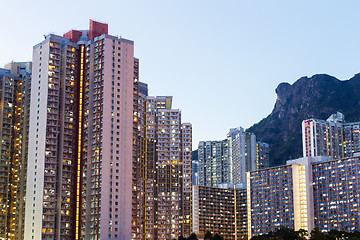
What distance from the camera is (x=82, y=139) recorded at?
177000 mm

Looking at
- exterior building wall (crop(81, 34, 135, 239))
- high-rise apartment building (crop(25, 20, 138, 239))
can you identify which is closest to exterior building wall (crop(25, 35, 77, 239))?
high-rise apartment building (crop(25, 20, 138, 239))

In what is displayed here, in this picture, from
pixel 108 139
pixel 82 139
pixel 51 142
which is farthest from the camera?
pixel 82 139

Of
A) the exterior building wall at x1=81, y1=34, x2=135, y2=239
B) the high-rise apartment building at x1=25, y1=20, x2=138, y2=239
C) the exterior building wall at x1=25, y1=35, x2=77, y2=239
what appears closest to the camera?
the exterior building wall at x1=81, y1=34, x2=135, y2=239

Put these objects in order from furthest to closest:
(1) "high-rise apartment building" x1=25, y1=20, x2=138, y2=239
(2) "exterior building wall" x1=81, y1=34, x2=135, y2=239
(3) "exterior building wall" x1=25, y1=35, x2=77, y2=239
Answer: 1. (3) "exterior building wall" x1=25, y1=35, x2=77, y2=239
2. (1) "high-rise apartment building" x1=25, y1=20, x2=138, y2=239
3. (2) "exterior building wall" x1=81, y1=34, x2=135, y2=239

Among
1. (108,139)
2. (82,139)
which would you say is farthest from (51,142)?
(108,139)

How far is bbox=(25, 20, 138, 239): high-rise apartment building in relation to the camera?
167 meters

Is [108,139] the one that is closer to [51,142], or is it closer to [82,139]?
[82,139]

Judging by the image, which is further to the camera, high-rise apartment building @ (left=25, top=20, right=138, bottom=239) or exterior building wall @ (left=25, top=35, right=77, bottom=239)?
exterior building wall @ (left=25, top=35, right=77, bottom=239)

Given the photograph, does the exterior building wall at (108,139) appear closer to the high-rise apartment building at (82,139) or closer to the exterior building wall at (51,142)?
the high-rise apartment building at (82,139)

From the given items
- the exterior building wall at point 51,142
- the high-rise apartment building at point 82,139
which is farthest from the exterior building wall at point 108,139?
the exterior building wall at point 51,142

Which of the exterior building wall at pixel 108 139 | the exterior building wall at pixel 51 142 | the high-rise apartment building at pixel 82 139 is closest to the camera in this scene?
the exterior building wall at pixel 108 139

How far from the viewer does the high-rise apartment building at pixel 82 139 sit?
548ft

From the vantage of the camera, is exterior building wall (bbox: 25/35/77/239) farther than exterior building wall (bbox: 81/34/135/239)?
Yes

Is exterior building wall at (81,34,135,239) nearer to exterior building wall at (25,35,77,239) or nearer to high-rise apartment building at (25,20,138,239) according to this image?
high-rise apartment building at (25,20,138,239)
